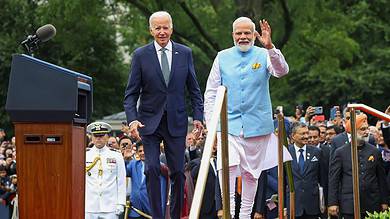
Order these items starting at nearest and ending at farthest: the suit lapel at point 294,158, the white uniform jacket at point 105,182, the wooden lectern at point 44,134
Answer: the wooden lectern at point 44,134, the white uniform jacket at point 105,182, the suit lapel at point 294,158

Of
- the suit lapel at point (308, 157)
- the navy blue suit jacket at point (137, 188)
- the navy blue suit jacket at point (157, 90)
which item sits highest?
the navy blue suit jacket at point (157, 90)

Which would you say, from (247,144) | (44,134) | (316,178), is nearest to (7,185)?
(316,178)

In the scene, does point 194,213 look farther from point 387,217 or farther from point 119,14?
point 119,14

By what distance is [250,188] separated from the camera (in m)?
11.0

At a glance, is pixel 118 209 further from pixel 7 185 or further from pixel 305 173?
pixel 7 185

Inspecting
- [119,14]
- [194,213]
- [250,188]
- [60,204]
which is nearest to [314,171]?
[250,188]

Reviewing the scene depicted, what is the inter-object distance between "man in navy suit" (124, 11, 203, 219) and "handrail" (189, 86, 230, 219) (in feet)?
4.74

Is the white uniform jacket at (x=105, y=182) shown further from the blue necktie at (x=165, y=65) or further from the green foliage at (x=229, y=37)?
the green foliage at (x=229, y=37)

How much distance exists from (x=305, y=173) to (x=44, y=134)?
8284 millimetres

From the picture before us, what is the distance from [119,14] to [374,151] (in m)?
24.1

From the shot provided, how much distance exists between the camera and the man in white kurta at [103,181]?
1565 centimetres

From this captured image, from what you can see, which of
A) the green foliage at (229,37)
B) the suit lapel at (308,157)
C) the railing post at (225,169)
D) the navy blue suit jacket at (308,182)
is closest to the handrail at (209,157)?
the railing post at (225,169)

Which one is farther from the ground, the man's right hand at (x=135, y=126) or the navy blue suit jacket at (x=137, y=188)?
the man's right hand at (x=135, y=126)

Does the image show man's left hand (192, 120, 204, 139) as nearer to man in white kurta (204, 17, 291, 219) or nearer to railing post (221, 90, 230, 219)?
man in white kurta (204, 17, 291, 219)
